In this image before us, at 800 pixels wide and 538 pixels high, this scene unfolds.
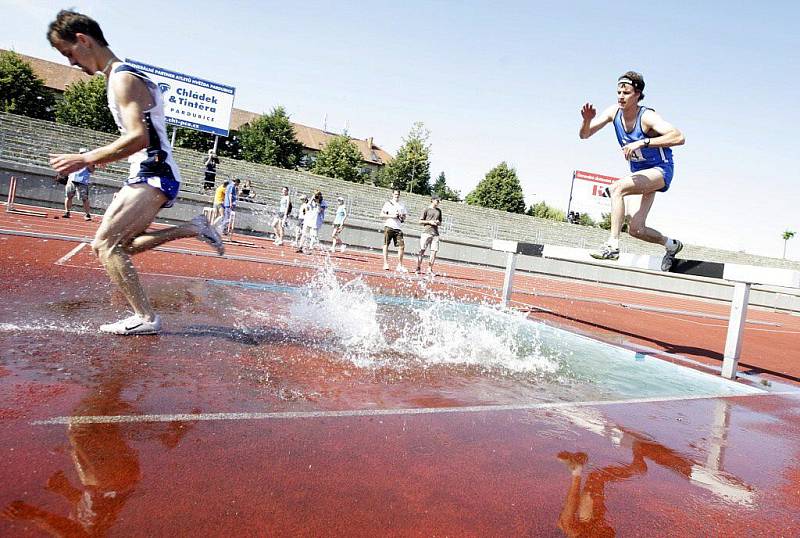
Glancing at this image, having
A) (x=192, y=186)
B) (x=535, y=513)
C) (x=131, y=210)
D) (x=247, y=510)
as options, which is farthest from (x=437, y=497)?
(x=192, y=186)

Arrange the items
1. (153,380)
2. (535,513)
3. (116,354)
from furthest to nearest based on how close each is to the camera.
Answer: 1. (116,354)
2. (153,380)
3. (535,513)

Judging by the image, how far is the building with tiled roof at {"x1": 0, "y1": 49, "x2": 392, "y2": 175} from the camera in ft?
223

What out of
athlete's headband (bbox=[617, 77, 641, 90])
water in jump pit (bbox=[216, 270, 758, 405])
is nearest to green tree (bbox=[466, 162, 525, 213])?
water in jump pit (bbox=[216, 270, 758, 405])

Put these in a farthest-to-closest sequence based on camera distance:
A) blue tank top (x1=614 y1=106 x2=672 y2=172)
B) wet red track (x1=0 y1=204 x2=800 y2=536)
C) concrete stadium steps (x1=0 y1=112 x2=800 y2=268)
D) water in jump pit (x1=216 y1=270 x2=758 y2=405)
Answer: concrete stadium steps (x1=0 y1=112 x2=800 y2=268)
blue tank top (x1=614 y1=106 x2=672 y2=172)
water in jump pit (x1=216 y1=270 x2=758 y2=405)
wet red track (x1=0 y1=204 x2=800 y2=536)

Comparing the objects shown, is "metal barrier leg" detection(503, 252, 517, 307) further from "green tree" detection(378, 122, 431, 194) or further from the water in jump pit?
"green tree" detection(378, 122, 431, 194)

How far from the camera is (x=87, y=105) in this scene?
54.0 metres

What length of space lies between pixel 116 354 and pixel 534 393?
291 centimetres

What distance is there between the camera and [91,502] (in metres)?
1.72

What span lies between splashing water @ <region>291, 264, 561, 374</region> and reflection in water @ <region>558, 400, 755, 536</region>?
1.37 m

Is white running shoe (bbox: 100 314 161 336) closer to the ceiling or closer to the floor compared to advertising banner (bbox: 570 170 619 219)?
closer to the floor

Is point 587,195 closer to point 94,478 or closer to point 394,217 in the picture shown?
point 394,217

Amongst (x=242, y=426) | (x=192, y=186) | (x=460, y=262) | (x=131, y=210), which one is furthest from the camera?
(x=192, y=186)

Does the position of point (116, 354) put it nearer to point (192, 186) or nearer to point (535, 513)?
point (535, 513)

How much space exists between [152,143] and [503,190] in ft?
259
